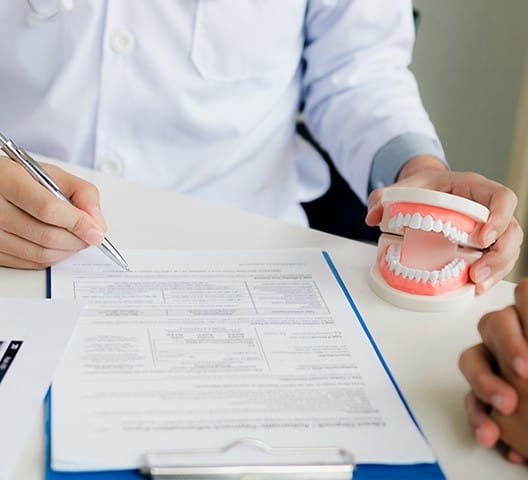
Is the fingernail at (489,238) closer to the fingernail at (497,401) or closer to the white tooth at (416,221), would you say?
the white tooth at (416,221)

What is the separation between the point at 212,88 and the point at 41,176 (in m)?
0.38

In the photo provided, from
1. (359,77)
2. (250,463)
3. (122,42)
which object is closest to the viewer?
(250,463)

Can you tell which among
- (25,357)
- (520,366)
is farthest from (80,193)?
(520,366)

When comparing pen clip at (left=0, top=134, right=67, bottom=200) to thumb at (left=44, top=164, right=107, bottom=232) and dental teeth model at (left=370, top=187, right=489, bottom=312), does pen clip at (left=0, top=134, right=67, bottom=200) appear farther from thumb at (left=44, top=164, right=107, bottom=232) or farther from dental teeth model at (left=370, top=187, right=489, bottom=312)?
dental teeth model at (left=370, top=187, right=489, bottom=312)

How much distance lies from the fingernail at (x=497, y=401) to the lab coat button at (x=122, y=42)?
0.65 meters

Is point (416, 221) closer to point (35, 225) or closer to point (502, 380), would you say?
point (502, 380)

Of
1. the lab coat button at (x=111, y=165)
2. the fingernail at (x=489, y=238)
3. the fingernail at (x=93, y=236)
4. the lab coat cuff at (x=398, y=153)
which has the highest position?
the fingernail at (x=489, y=238)

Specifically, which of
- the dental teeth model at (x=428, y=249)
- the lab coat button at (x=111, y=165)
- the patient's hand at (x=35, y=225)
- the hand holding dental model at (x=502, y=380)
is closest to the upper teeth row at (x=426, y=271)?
the dental teeth model at (x=428, y=249)

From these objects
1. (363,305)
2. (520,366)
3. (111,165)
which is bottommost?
(111,165)

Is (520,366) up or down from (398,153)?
up

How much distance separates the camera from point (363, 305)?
0.70 m

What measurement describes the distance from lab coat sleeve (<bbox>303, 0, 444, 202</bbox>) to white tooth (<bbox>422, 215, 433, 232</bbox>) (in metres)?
0.37

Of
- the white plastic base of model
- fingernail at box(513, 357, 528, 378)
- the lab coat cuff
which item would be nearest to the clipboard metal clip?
fingernail at box(513, 357, 528, 378)

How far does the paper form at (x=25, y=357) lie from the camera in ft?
1.66
